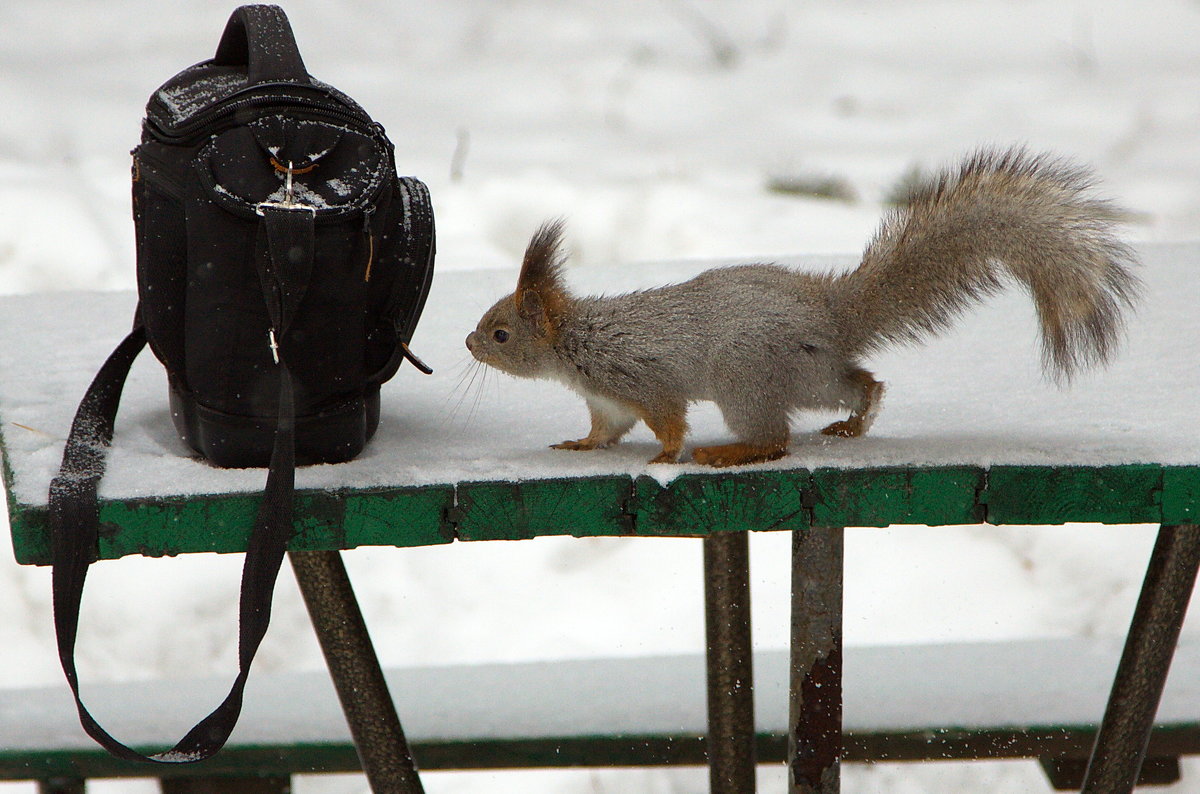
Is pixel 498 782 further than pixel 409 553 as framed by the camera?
No

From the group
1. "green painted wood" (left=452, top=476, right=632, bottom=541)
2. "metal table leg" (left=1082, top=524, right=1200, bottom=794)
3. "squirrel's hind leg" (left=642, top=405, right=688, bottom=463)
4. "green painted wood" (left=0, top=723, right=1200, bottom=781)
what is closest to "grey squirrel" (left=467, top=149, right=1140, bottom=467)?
"squirrel's hind leg" (left=642, top=405, right=688, bottom=463)

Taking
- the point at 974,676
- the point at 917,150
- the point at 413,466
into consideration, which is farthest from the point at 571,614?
the point at 917,150

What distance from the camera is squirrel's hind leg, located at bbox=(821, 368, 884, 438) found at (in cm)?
132

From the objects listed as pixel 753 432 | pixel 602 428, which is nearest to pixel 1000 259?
pixel 753 432

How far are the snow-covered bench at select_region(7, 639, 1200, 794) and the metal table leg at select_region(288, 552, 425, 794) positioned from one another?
1.19 ft

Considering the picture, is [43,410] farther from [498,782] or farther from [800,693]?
[498,782]

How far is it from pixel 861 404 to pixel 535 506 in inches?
13.8

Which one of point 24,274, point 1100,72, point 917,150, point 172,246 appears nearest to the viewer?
point 172,246

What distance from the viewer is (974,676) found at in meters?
2.06

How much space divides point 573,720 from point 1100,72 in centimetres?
292

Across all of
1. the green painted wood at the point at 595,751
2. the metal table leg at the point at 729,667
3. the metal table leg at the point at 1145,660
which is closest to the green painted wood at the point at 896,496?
the metal table leg at the point at 1145,660

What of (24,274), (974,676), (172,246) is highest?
(24,274)

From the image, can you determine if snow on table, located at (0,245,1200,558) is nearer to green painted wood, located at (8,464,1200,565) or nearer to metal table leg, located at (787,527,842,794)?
green painted wood, located at (8,464,1200,565)

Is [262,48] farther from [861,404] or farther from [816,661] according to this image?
[816,661]
